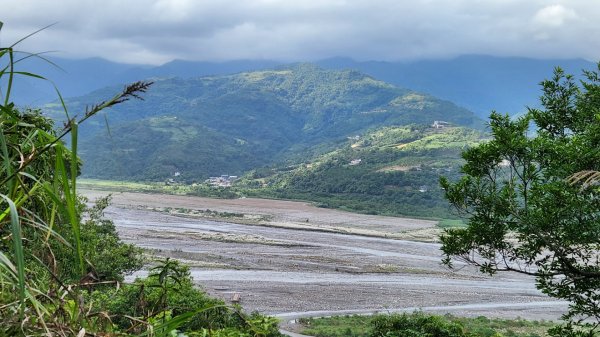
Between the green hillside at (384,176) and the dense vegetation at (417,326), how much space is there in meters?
42.2

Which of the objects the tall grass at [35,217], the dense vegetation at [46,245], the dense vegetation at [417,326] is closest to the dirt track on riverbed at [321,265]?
the dense vegetation at [417,326]

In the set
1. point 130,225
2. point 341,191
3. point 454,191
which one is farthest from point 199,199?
point 454,191

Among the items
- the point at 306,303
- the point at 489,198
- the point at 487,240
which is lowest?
the point at 306,303

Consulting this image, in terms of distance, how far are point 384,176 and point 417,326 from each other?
224ft

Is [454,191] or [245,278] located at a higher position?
[454,191]

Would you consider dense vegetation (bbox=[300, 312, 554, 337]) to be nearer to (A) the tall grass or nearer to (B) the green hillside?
(A) the tall grass

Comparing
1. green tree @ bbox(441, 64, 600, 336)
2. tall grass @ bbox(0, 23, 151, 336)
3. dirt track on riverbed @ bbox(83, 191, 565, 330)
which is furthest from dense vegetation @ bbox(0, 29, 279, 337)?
dirt track on riverbed @ bbox(83, 191, 565, 330)

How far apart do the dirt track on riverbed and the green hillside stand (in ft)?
37.5

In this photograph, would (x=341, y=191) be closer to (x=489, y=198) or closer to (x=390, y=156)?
(x=390, y=156)

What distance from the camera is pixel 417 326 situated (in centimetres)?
1841

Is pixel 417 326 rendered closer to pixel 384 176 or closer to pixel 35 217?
pixel 35 217

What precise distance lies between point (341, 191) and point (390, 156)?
18135mm

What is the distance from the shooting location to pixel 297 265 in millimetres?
40750

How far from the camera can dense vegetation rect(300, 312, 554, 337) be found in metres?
17.5
